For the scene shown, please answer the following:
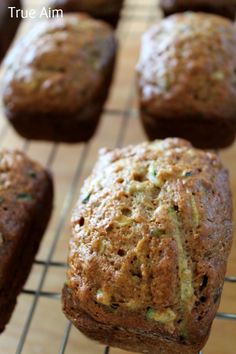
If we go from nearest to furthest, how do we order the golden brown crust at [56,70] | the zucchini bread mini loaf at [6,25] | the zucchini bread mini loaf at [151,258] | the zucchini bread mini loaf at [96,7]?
the zucchini bread mini loaf at [151,258]
the golden brown crust at [56,70]
the zucchini bread mini loaf at [96,7]
the zucchini bread mini loaf at [6,25]

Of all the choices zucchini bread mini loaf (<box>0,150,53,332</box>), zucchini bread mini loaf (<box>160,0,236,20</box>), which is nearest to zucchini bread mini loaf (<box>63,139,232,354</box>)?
zucchini bread mini loaf (<box>0,150,53,332</box>)

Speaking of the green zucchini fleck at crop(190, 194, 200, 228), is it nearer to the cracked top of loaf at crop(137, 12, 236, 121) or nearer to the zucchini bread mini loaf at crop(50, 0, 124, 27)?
the cracked top of loaf at crop(137, 12, 236, 121)

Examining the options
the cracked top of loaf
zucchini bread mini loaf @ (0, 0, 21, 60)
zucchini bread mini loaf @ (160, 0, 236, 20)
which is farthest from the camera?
zucchini bread mini loaf @ (0, 0, 21, 60)

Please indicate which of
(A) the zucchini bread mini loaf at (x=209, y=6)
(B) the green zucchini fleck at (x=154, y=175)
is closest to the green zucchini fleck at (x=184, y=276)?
(B) the green zucchini fleck at (x=154, y=175)

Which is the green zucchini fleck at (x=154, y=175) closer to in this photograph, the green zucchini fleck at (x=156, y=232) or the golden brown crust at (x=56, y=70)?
the green zucchini fleck at (x=156, y=232)

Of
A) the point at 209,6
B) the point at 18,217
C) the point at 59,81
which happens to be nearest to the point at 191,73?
the point at 59,81

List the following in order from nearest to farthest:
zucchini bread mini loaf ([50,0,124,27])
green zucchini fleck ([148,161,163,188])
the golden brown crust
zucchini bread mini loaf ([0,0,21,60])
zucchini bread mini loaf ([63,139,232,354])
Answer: zucchini bread mini loaf ([63,139,232,354]) → green zucchini fleck ([148,161,163,188]) → the golden brown crust → zucchini bread mini loaf ([50,0,124,27]) → zucchini bread mini loaf ([0,0,21,60])

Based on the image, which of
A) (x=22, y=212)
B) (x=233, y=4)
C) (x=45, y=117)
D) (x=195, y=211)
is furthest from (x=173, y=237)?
(x=233, y=4)

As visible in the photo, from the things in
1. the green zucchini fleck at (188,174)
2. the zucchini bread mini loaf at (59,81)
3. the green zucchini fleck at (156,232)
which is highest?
the green zucchini fleck at (188,174)
